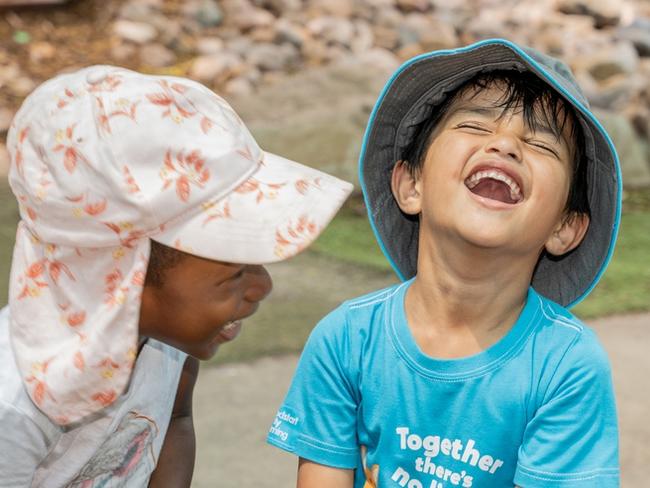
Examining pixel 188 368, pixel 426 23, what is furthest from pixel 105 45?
Result: pixel 188 368

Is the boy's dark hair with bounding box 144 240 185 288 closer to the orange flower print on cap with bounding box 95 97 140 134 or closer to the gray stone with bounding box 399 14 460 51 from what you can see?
the orange flower print on cap with bounding box 95 97 140 134

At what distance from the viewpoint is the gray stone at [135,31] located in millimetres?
7609

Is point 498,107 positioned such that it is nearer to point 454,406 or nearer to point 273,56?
point 454,406

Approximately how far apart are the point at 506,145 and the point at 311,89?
5207 mm

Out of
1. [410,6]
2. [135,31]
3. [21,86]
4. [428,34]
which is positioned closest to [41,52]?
[21,86]

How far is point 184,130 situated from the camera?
178 centimetres

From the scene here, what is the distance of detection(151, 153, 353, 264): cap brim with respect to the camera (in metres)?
Answer: 1.78

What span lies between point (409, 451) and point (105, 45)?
607 centimetres

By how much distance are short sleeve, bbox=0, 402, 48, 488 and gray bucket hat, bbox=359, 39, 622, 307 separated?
2.90ft

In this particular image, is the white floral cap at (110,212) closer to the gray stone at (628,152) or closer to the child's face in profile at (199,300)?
the child's face in profile at (199,300)

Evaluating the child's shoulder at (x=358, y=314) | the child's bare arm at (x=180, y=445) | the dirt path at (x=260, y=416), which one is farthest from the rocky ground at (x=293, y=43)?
the child's shoulder at (x=358, y=314)

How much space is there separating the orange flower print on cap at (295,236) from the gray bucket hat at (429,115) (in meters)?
0.45

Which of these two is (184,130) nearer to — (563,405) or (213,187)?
(213,187)

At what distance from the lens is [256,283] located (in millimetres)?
1979
